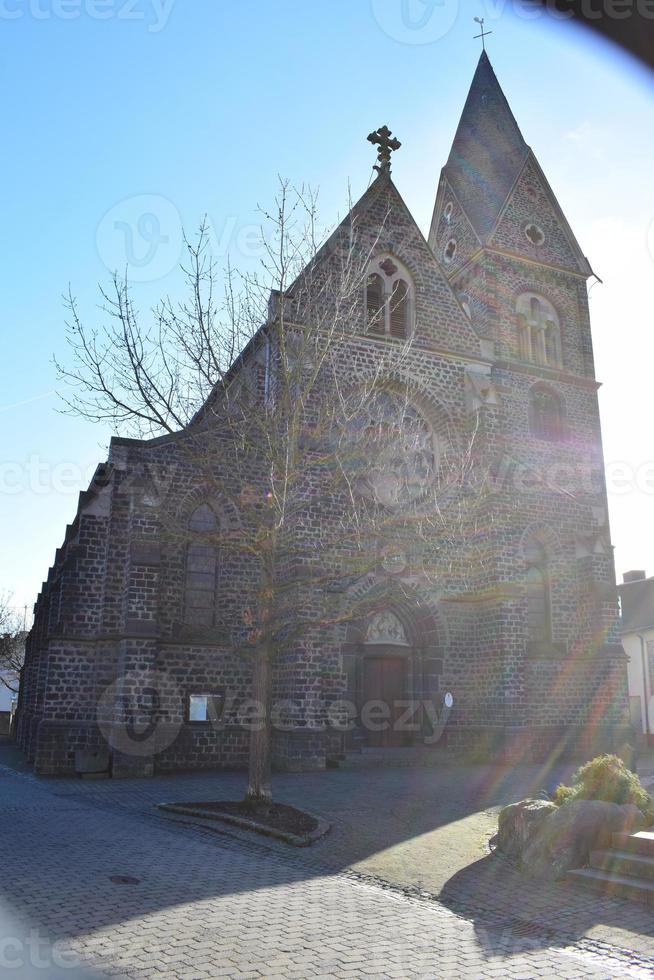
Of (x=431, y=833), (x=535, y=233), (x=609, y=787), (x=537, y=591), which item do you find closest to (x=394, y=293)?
(x=535, y=233)

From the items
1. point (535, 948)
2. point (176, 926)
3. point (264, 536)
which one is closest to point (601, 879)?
point (535, 948)

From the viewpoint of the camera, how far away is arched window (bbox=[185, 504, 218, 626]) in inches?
763

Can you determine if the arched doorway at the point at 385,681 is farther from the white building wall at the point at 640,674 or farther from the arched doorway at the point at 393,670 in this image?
the white building wall at the point at 640,674

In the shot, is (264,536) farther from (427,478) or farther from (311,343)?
(427,478)

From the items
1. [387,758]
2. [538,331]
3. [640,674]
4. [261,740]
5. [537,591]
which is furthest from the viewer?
[640,674]

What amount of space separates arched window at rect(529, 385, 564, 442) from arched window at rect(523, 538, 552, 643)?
3847 mm

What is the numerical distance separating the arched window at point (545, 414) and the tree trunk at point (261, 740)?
1436 centimetres

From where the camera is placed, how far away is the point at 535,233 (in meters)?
26.8

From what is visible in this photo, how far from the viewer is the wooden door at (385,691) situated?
1955 cm

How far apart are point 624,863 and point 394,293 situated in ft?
57.0

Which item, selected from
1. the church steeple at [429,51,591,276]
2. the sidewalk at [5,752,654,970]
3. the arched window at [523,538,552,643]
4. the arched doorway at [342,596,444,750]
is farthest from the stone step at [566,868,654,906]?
the church steeple at [429,51,591,276]

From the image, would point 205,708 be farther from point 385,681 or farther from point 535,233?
point 535,233

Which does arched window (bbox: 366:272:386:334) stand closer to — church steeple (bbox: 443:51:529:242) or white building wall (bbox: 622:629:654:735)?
church steeple (bbox: 443:51:529:242)

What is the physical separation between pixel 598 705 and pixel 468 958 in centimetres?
1680
